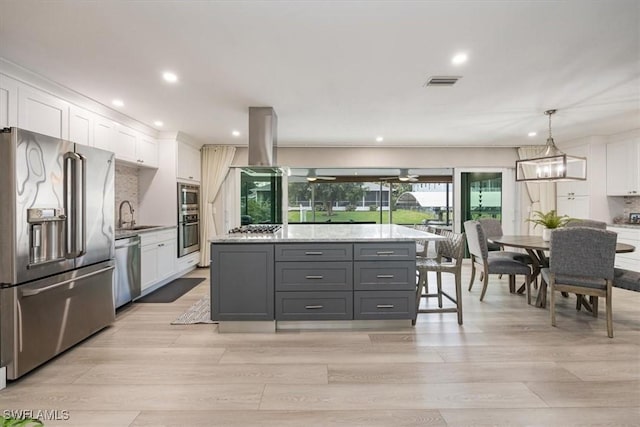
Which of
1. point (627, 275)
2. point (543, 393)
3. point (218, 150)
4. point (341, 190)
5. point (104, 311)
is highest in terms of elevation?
point (218, 150)

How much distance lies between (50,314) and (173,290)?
2139 mm

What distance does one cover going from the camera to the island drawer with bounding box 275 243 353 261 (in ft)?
9.87

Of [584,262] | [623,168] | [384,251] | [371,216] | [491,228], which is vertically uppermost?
[623,168]

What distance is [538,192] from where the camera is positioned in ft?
20.1

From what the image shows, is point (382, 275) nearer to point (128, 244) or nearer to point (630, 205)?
point (128, 244)

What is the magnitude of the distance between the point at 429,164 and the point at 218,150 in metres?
4.02

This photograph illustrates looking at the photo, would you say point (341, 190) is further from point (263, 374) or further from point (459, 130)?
point (263, 374)

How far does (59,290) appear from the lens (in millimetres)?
2471

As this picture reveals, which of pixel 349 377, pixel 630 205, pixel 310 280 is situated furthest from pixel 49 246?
pixel 630 205

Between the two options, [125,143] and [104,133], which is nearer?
[104,133]

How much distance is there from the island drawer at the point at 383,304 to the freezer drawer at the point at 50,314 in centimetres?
234

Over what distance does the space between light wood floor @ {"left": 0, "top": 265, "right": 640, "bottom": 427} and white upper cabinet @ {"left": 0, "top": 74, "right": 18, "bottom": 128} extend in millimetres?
1899

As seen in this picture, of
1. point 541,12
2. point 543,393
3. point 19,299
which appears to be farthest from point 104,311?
point 541,12

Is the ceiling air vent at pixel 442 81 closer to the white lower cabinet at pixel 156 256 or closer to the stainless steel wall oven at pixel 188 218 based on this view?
the white lower cabinet at pixel 156 256
